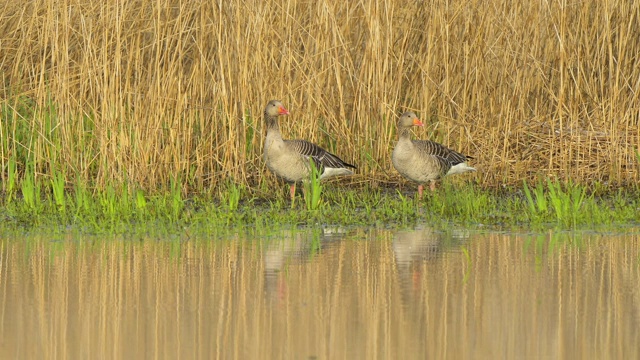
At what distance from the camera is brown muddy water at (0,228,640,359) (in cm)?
468

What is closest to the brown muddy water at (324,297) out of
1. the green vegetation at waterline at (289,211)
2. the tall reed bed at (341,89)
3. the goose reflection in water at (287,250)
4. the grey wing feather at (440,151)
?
the goose reflection in water at (287,250)

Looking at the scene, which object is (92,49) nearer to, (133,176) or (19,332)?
(133,176)

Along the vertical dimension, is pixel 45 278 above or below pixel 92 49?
below

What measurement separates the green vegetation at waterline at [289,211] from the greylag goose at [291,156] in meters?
0.37

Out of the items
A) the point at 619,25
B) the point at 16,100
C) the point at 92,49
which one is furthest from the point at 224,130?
the point at 619,25

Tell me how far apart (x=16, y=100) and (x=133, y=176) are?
1.93m

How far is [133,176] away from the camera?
34.2 feet

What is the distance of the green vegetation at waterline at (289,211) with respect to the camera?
8.77 meters

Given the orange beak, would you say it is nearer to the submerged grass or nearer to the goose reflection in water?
the submerged grass

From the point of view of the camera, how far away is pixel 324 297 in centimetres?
579

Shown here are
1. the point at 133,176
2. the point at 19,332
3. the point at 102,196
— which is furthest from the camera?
the point at 133,176

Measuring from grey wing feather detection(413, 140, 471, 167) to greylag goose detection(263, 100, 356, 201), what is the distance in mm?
685

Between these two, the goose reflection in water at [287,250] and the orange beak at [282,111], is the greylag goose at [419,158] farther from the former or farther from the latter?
the goose reflection in water at [287,250]

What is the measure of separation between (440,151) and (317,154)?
45.9 inches
